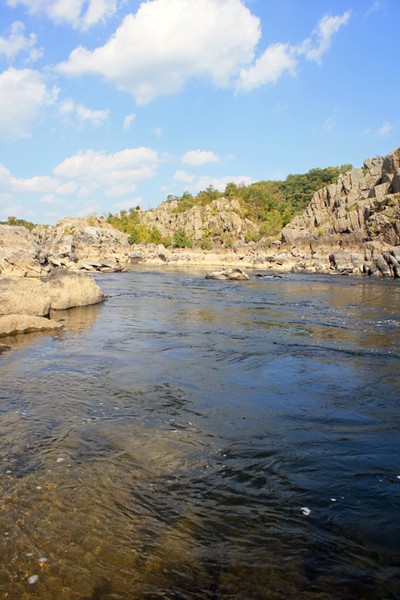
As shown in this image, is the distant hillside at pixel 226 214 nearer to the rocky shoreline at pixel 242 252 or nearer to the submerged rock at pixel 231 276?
the rocky shoreline at pixel 242 252

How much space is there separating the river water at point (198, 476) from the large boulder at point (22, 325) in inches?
87.4

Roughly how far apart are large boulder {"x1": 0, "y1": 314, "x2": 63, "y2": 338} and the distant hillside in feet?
313

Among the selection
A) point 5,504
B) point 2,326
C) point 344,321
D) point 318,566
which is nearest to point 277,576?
point 318,566

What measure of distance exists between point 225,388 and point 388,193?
67414 millimetres

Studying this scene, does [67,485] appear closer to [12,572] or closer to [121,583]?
[12,572]

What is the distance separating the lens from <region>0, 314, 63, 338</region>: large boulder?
1123 cm

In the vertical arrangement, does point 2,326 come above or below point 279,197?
below

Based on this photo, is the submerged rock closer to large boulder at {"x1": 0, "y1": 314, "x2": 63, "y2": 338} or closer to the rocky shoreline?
the rocky shoreline

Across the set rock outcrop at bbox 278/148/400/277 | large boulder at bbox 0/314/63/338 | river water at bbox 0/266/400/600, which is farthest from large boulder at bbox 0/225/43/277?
rock outcrop at bbox 278/148/400/277

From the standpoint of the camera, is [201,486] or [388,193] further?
[388,193]

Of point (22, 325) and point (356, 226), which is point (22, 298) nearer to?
point (22, 325)

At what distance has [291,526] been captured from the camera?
3572mm

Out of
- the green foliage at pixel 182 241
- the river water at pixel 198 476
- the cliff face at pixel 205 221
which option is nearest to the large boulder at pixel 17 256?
the river water at pixel 198 476

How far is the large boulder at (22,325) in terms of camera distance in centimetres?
1123
